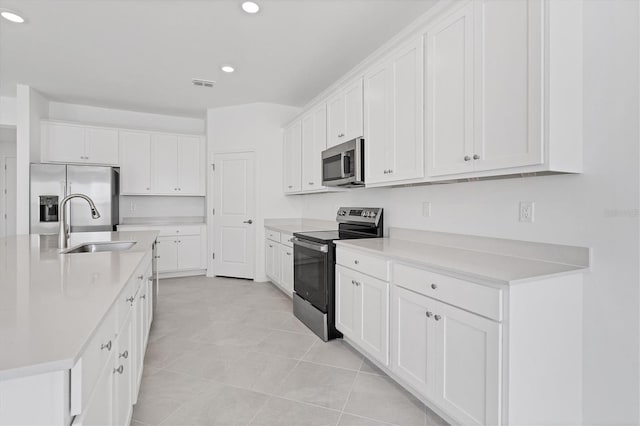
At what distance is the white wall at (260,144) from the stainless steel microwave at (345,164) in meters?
1.74

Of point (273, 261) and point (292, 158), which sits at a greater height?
point (292, 158)

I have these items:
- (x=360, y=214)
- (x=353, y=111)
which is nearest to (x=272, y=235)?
(x=360, y=214)

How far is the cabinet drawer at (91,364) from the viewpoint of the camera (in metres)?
0.74

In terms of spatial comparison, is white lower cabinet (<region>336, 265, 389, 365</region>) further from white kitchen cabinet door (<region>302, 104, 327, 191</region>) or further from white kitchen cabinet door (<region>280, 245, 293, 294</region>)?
white kitchen cabinet door (<region>302, 104, 327, 191</region>)

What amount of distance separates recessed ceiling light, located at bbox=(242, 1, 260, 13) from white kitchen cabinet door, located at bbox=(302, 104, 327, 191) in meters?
1.27

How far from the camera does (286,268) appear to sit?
4062mm

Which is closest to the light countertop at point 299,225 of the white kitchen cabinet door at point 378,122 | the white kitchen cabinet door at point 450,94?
the white kitchen cabinet door at point 378,122

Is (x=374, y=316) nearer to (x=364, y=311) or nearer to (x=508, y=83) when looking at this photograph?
(x=364, y=311)

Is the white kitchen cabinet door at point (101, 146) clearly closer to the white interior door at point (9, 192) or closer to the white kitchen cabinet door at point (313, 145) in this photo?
the white interior door at point (9, 192)

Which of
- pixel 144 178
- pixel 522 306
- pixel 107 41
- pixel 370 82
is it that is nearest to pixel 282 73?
pixel 370 82

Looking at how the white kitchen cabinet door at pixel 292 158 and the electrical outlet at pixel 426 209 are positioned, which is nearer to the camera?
the electrical outlet at pixel 426 209

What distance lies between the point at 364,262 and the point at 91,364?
1787 mm

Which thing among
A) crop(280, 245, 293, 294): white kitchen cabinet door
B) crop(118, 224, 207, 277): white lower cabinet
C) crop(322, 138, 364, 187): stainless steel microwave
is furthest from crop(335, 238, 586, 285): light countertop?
crop(118, 224, 207, 277): white lower cabinet

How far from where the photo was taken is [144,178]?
5.25 metres
